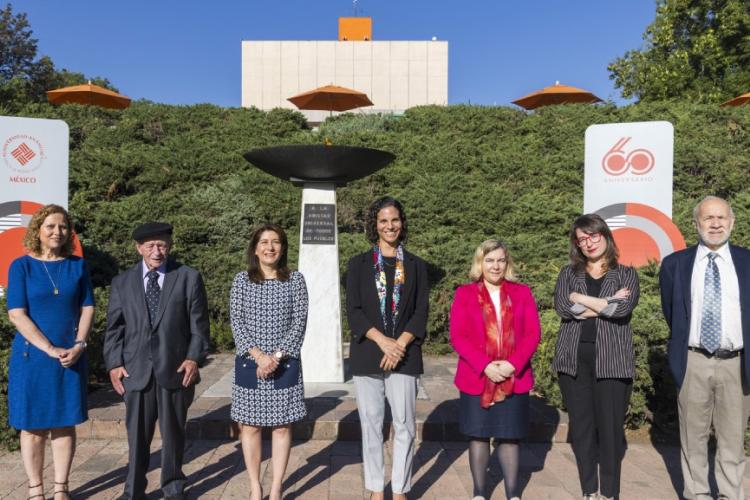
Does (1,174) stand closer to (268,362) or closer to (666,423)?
(268,362)

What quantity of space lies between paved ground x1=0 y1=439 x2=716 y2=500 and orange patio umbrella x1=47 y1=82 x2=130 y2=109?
12.5 m

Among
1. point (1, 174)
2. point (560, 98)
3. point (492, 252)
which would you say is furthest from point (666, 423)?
point (560, 98)

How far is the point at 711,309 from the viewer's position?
9.93 ft

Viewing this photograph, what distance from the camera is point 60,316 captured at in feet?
10.2

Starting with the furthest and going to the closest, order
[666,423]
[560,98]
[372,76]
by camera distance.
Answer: [372,76]
[560,98]
[666,423]

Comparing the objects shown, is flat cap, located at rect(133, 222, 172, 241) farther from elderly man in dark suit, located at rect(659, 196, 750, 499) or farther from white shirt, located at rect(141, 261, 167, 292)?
elderly man in dark suit, located at rect(659, 196, 750, 499)

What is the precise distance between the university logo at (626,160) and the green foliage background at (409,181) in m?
1.02

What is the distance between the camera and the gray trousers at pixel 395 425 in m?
3.05

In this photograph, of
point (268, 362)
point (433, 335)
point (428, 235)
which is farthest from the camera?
point (428, 235)

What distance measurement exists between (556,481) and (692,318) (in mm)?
1394

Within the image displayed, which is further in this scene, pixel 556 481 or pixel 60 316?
pixel 556 481

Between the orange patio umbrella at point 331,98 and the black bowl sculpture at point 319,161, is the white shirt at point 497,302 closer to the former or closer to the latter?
the black bowl sculpture at point 319,161

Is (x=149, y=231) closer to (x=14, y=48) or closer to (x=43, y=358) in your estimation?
(x=43, y=358)

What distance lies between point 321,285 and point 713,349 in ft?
11.8
